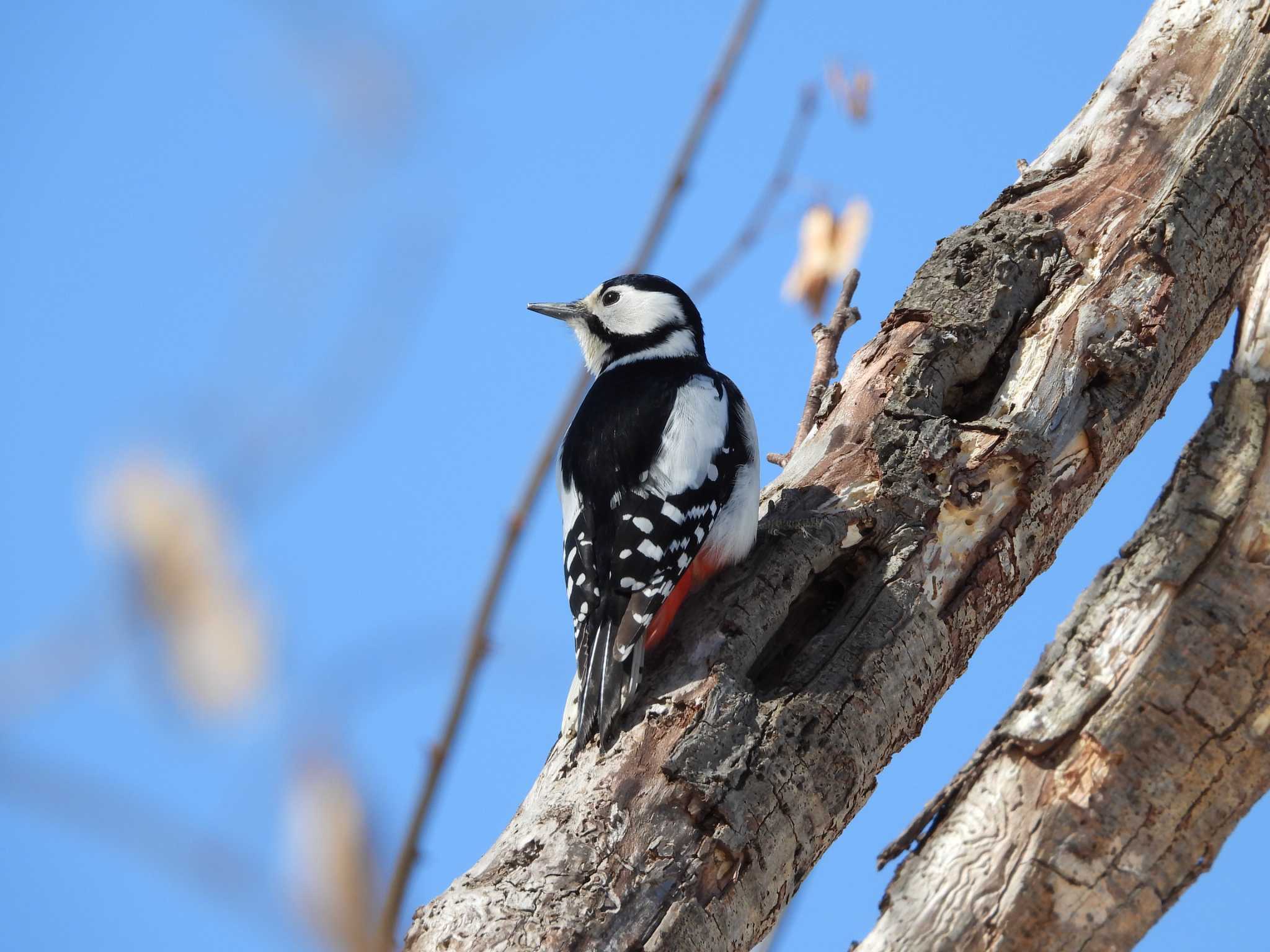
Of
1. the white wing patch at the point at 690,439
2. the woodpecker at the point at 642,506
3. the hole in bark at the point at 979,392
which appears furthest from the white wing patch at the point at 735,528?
the hole in bark at the point at 979,392

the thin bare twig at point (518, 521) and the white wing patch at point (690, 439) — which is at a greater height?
the white wing patch at point (690, 439)

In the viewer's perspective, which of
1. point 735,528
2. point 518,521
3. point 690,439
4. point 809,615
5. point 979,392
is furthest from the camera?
point 690,439

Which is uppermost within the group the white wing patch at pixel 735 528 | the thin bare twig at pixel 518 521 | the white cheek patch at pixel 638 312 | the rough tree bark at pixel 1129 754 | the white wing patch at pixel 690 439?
the white cheek patch at pixel 638 312

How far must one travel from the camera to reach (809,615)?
3217 mm

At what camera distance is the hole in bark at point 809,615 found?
299cm

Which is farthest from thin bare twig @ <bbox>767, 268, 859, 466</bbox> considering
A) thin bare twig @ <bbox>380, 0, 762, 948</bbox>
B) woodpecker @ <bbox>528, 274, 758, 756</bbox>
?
thin bare twig @ <bbox>380, 0, 762, 948</bbox>

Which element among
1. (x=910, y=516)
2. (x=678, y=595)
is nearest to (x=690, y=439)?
(x=678, y=595)

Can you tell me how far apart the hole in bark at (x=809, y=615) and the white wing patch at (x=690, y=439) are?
477mm

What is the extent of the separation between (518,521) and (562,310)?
10.8ft

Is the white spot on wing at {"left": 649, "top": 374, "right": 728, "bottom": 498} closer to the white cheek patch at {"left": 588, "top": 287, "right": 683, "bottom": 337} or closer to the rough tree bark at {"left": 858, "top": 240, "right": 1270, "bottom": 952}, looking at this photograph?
the white cheek patch at {"left": 588, "top": 287, "right": 683, "bottom": 337}

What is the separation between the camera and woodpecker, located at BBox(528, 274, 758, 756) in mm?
2959

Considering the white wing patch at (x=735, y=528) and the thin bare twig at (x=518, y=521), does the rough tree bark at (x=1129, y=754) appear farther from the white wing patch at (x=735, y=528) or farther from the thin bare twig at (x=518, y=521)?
the white wing patch at (x=735, y=528)

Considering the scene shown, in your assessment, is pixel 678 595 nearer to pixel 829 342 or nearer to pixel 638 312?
pixel 829 342

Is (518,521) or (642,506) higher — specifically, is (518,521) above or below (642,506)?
below
